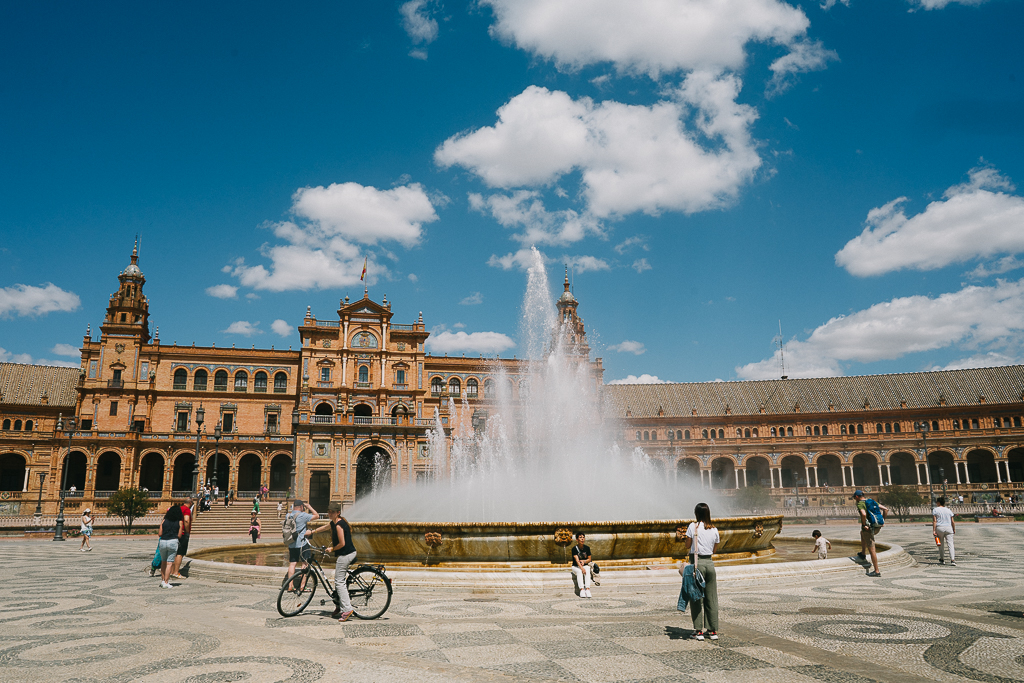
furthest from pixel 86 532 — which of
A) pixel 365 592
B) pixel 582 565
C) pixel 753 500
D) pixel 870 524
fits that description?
pixel 753 500

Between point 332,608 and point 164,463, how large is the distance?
5299 centimetres

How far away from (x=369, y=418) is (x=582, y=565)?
44.2m

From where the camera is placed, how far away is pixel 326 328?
5825cm

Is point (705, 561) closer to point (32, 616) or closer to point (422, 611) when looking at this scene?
point (422, 611)

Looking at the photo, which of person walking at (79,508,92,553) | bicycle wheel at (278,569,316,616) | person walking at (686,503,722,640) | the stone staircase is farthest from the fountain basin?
the stone staircase

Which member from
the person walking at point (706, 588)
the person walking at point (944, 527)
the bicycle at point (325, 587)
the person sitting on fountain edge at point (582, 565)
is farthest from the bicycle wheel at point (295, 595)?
the person walking at point (944, 527)

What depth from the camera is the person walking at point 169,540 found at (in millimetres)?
13016

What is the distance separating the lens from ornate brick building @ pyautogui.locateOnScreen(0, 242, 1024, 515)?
175 ft

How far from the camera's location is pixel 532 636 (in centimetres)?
802

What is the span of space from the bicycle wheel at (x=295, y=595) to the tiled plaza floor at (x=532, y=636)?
19 centimetres

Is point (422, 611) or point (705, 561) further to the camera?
point (422, 611)

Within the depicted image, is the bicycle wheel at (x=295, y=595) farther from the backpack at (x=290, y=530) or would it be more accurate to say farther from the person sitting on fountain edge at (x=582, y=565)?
the person sitting on fountain edge at (x=582, y=565)

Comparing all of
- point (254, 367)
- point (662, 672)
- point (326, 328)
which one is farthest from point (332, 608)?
point (254, 367)

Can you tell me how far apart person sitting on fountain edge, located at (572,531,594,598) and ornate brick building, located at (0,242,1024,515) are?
40482mm
